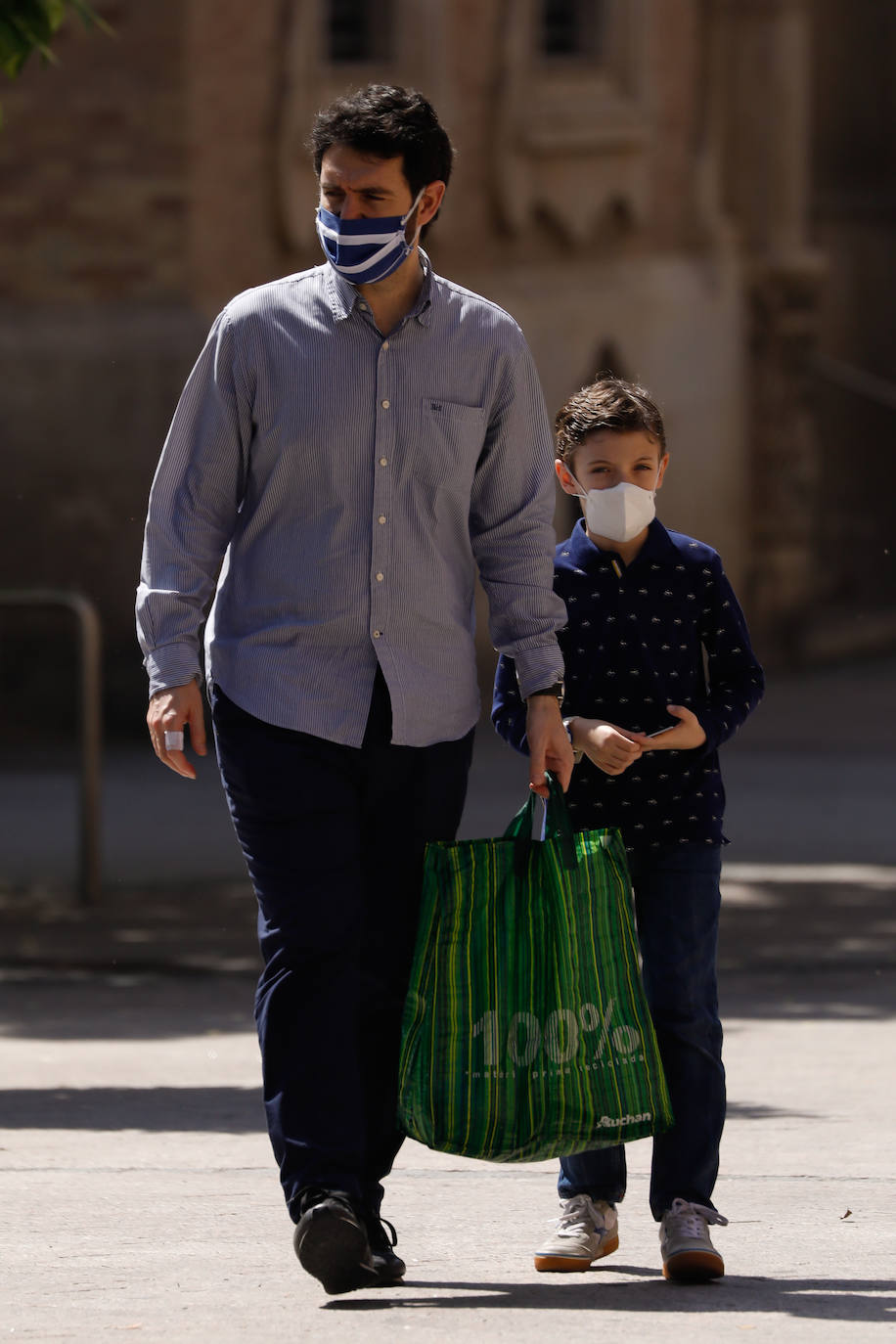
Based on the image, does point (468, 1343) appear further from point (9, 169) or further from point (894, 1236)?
point (9, 169)

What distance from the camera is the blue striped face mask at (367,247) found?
175 inches

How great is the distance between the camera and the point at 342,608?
447 cm

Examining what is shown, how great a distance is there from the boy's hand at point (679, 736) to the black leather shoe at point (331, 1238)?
901mm

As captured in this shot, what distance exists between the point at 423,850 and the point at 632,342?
15095 millimetres

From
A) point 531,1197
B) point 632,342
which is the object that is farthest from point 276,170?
point 531,1197

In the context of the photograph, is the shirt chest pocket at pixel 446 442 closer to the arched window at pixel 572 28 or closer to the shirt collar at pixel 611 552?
the shirt collar at pixel 611 552

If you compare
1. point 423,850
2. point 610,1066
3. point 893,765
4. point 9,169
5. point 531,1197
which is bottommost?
point 893,765

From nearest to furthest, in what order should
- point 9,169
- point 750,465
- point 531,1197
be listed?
point 531,1197, point 9,169, point 750,465

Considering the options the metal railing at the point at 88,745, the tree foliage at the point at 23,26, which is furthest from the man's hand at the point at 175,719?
the metal railing at the point at 88,745

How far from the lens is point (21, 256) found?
16.0m

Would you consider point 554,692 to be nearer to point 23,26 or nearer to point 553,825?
point 553,825

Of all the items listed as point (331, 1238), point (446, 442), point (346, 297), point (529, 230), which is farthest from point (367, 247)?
point (529, 230)

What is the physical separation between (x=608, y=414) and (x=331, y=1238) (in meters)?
1.48

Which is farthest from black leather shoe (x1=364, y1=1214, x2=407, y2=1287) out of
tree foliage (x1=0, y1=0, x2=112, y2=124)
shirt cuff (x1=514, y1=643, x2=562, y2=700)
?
tree foliage (x1=0, y1=0, x2=112, y2=124)
